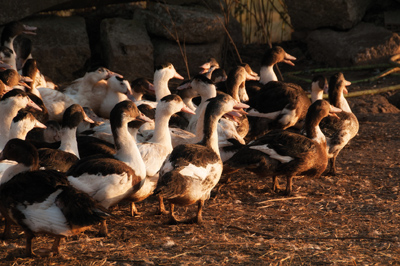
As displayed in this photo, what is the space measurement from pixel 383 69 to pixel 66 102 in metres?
6.34

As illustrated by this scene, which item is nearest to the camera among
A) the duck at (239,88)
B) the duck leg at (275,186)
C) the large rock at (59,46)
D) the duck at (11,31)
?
the duck leg at (275,186)

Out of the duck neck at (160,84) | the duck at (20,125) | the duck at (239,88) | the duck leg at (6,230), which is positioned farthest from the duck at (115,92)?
the duck leg at (6,230)

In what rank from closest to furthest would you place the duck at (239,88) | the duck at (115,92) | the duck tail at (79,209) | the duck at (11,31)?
the duck tail at (79,209)
the duck at (239,88)
the duck at (115,92)
the duck at (11,31)

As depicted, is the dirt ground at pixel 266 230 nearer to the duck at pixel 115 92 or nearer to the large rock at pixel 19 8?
the duck at pixel 115 92

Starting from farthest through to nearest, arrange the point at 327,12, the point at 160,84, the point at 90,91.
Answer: the point at 327,12 → the point at 90,91 → the point at 160,84

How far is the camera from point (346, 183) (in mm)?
7051

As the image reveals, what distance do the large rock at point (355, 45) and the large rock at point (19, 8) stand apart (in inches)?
219

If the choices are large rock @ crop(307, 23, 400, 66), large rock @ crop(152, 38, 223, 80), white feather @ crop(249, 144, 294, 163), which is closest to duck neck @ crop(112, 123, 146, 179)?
white feather @ crop(249, 144, 294, 163)

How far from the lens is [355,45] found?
12.5 metres

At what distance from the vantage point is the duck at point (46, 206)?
464 cm

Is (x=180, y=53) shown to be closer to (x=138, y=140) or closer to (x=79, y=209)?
(x=138, y=140)

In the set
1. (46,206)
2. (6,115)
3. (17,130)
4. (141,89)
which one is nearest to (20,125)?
(17,130)

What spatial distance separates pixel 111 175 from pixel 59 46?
233 inches

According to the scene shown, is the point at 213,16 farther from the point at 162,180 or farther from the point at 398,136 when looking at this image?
the point at 162,180
